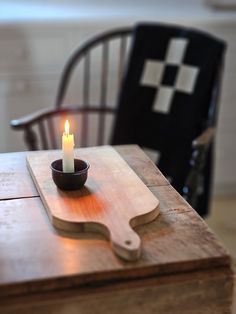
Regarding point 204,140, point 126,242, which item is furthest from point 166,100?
point 126,242

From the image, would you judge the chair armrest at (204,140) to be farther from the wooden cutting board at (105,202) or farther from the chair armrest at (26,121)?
the chair armrest at (26,121)

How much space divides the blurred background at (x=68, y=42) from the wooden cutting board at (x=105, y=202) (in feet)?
3.49

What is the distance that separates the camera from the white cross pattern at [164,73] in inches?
86.7

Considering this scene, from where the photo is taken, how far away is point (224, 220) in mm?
2863

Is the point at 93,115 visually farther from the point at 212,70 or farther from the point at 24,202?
the point at 24,202

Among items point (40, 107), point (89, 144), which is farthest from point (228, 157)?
point (40, 107)

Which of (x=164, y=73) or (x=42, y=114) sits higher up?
(x=164, y=73)

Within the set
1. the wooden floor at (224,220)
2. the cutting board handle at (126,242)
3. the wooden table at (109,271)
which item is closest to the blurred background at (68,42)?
the wooden floor at (224,220)

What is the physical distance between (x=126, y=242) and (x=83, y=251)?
9 centimetres

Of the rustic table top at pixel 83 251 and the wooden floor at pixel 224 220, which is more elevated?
the rustic table top at pixel 83 251

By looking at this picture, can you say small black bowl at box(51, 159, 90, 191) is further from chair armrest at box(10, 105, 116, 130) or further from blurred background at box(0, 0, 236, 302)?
blurred background at box(0, 0, 236, 302)

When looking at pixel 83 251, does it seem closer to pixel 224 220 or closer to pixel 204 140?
pixel 204 140

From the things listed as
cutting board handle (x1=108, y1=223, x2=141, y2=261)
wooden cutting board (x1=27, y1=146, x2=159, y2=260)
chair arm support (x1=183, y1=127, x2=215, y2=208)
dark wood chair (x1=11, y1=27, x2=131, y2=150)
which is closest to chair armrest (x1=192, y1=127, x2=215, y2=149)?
chair arm support (x1=183, y1=127, x2=215, y2=208)

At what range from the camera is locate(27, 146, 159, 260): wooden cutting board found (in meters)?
1.17
